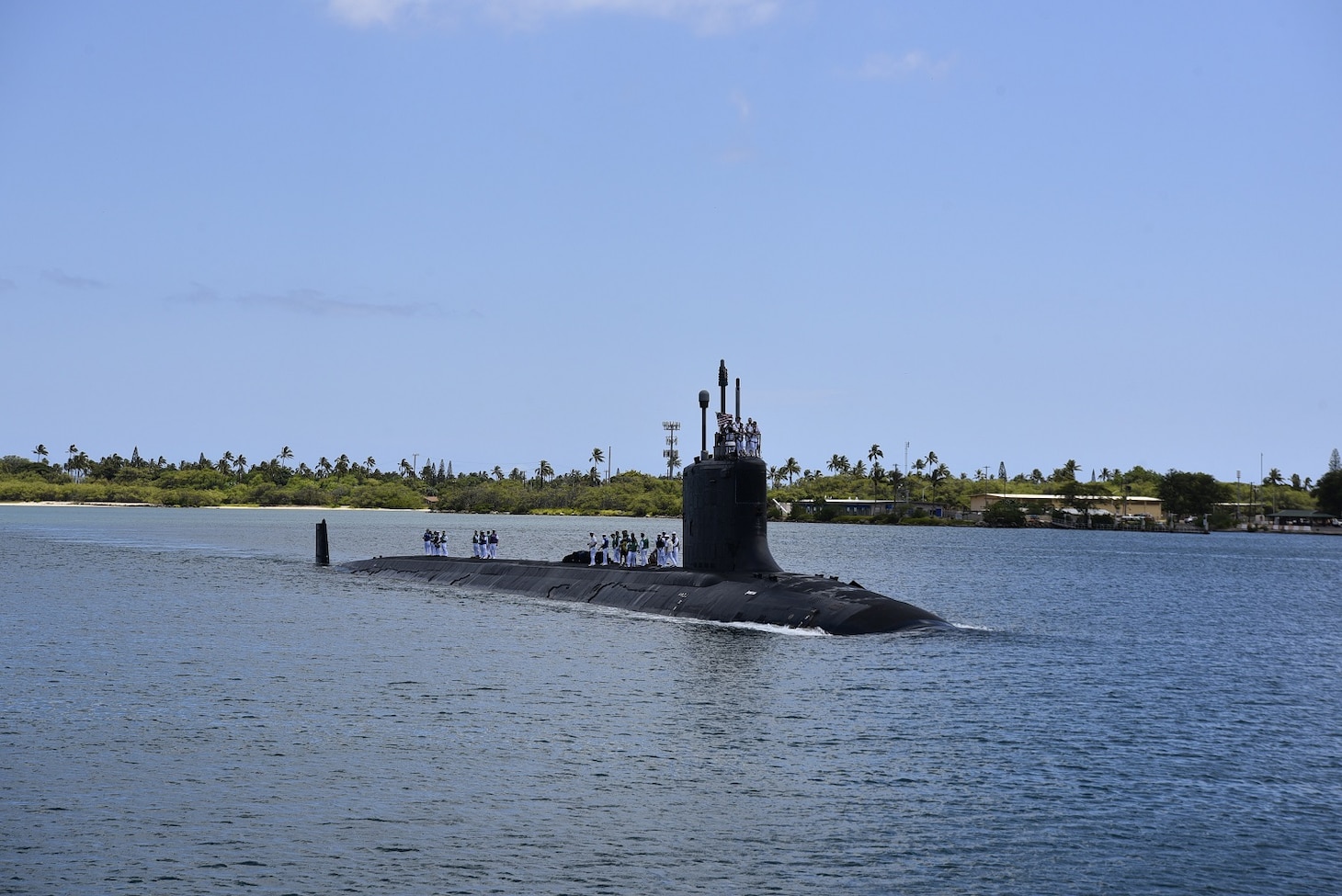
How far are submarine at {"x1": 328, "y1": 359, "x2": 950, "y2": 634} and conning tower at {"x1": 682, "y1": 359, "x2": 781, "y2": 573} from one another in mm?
28

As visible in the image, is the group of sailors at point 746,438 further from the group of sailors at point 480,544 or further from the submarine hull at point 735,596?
the group of sailors at point 480,544

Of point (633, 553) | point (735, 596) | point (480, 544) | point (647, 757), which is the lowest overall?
point (647, 757)

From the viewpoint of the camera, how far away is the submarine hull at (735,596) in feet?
118

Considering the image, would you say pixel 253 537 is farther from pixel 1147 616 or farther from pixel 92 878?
pixel 92 878

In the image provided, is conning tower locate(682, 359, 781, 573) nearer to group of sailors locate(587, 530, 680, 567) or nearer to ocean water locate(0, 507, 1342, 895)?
Result: ocean water locate(0, 507, 1342, 895)

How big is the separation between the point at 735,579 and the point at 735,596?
1427mm

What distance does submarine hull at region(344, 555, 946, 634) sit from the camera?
36.0 meters

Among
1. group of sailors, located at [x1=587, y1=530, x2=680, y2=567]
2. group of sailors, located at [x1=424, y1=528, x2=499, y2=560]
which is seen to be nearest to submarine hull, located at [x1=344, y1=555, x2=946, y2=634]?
group of sailors, located at [x1=587, y1=530, x2=680, y2=567]

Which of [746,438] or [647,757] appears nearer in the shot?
[647,757]

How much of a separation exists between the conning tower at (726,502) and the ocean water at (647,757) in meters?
2.63

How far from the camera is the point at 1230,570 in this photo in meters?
104

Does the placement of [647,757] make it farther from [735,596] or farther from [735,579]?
[735,579]

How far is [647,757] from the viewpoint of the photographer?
21578 mm

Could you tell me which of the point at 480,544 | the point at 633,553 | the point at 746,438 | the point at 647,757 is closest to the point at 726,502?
the point at 746,438
